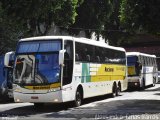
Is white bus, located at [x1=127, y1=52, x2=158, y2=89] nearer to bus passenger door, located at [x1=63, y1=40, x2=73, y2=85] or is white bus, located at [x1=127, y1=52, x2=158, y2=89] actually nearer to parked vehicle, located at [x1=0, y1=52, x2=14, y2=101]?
parked vehicle, located at [x1=0, y1=52, x2=14, y2=101]

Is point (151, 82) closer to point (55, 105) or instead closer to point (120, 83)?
point (120, 83)

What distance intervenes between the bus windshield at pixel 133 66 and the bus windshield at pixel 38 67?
15124mm

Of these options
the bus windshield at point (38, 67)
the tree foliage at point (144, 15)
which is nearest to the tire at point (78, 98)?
the bus windshield at point (38, 67)

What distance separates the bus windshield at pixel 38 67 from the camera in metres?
17.6

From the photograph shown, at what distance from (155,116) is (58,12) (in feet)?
71.5

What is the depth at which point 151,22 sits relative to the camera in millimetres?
18703

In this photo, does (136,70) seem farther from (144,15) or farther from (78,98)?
(144,15)

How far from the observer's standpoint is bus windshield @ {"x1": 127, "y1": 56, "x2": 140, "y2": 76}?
32219mm

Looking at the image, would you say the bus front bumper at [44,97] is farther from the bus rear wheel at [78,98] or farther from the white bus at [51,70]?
the bus rear wheel at [78,98]

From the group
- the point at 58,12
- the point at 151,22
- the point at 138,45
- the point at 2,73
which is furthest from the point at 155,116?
the point at 138,45

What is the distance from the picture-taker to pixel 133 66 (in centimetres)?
3234

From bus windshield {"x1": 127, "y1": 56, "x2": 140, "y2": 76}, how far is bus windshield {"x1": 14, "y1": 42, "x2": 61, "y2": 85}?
1512 cm

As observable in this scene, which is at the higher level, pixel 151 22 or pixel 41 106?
pixel 151 22

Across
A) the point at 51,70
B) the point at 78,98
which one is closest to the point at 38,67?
the point at 51,70
